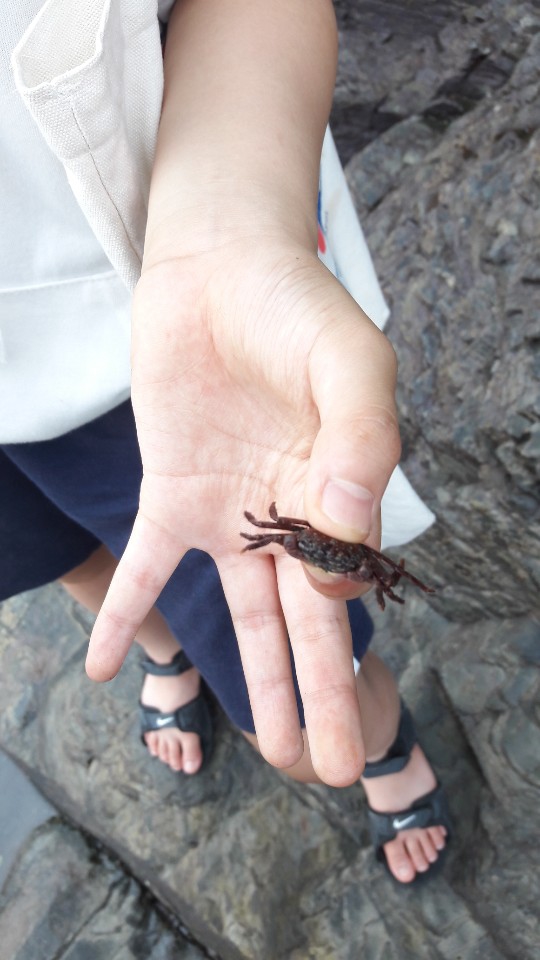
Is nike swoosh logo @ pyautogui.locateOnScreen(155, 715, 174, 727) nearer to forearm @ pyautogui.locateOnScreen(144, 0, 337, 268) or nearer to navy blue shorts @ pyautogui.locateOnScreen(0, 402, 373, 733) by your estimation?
navy blue shorts @ pyautogui.locateOnScreen(0, 402, 373, 733)

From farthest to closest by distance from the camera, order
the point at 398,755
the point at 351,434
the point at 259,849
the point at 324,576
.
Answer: the point at 259,849
the point at 398,755
the point at 324,576
the point at 351,434

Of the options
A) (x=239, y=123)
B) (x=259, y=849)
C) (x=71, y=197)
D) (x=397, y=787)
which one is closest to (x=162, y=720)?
(x=259, y=849)

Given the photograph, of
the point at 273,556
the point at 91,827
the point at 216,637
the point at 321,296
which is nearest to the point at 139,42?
the point at 321,296

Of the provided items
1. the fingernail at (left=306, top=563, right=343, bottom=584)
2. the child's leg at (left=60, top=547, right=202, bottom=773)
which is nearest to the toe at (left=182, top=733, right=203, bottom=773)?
the child's leg at (left=60, top=547, right=202, bottom=773)

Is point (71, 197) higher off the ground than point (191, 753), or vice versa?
point (71, 197)

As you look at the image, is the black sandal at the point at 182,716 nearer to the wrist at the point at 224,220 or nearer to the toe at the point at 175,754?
the toe at the point at 175,754

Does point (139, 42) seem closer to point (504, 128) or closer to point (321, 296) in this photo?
point (321, 296)

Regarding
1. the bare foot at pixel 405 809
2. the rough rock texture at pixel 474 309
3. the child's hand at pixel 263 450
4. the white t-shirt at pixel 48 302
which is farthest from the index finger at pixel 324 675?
the bare foot at pixel 405 809

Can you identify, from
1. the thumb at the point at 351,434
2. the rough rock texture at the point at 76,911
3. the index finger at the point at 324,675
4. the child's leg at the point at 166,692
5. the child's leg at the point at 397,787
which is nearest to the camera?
the thumb at the point at 351,434

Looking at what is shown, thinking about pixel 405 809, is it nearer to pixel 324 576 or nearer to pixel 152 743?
pixel 152 743
